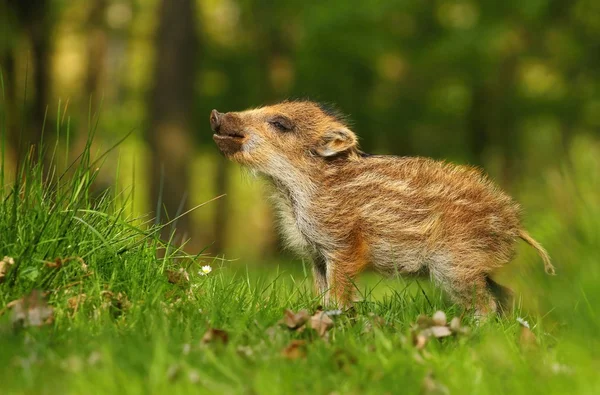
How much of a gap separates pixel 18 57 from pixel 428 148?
1024cm

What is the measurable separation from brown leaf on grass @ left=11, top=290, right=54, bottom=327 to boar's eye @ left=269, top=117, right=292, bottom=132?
2606 millimetres

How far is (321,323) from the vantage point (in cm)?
491

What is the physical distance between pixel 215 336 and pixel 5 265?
1.30m

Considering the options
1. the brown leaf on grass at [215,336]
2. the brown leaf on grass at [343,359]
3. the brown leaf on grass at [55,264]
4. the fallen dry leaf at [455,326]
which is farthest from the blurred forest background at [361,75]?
the brown leaf on grass at [343,359]

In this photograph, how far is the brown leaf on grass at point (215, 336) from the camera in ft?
14.7

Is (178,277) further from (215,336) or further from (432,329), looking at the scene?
(432,329)

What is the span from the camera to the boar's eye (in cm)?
685

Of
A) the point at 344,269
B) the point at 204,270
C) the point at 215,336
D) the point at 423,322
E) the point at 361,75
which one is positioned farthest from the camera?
the point at 361,75

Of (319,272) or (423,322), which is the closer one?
(423,322)

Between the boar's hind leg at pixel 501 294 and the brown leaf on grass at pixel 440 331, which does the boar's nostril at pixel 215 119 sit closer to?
the boar's hind leg at pixel 501 294

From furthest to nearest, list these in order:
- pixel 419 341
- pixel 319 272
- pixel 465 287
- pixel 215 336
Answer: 1. pixel 319 272
2. pixel 465 287
3. pixel 419 341
4. pixel 215 336

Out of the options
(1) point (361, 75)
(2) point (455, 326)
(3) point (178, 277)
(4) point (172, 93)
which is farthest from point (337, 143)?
(1) point (361, 75)

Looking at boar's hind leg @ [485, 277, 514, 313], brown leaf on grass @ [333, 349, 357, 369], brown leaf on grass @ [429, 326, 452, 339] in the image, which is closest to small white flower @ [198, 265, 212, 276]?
brown leaf on grass @ [429, 326, 452, 339]

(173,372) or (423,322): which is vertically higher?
(173,372)
